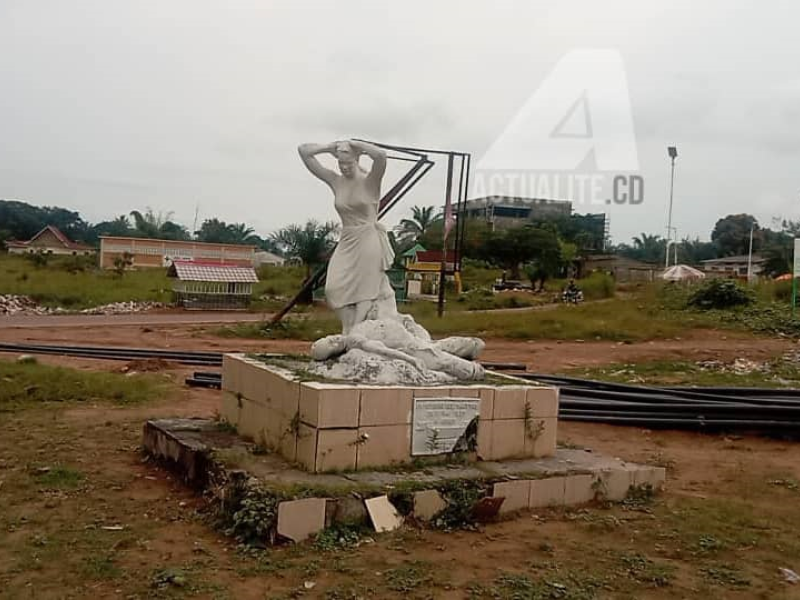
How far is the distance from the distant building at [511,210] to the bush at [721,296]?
2768cm

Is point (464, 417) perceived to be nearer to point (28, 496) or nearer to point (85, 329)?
point (28, 496)

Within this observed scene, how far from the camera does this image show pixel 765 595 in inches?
162

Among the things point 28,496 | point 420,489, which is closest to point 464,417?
point 420,489

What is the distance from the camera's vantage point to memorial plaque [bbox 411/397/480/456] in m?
5.53

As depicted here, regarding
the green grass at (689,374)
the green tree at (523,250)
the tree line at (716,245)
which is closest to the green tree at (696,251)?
the tree line at (716,245)

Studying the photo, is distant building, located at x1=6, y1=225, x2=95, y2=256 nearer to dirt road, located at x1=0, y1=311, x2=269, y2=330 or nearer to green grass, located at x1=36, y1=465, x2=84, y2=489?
dirt road, located at x1=0, y1=311, x2=269, y2=330

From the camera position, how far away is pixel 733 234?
6312 centimetres

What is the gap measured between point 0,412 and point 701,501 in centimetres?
698

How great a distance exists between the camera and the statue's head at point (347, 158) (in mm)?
6512

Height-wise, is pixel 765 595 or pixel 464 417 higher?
pixel 464 417

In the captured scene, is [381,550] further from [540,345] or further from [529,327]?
[529,327]

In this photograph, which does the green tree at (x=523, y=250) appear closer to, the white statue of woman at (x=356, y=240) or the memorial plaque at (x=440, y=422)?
the white statue of woman at (x=356, y=240)

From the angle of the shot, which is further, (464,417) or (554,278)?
(554,278)

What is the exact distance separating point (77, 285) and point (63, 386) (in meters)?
17.7
